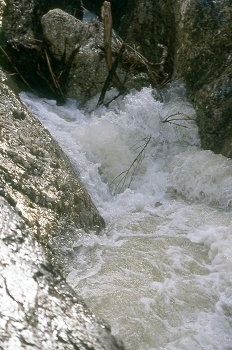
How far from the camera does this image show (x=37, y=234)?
4273 mm

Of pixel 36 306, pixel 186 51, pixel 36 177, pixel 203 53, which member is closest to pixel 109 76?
pixel 186 51

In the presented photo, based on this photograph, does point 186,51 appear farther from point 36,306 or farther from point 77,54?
point 36,306

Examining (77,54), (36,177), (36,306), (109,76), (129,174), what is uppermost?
(77,54)

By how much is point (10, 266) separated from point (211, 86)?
12.6 feet

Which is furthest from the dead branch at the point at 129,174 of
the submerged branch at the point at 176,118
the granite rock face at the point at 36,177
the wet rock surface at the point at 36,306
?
the wet rock surface at the point at 36,306

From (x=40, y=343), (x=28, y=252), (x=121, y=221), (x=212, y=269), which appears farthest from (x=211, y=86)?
(x=40, y=343)

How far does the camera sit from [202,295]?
4277mm

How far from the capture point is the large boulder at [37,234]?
3.10 metres

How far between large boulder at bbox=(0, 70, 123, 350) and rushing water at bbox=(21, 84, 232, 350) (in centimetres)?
32

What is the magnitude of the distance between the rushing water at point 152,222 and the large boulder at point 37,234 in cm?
32

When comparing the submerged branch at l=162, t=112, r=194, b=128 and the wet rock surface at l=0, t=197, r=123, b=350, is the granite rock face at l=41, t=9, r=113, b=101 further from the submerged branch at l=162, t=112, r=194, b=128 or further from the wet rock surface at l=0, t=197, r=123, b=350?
the wet rock surface at l=0, t=197, r=123, b=350

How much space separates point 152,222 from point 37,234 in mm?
1443

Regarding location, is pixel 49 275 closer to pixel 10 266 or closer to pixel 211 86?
pixel 10 266

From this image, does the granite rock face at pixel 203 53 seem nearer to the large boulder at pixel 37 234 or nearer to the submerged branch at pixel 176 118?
the submerged branch at pixel 176 118
